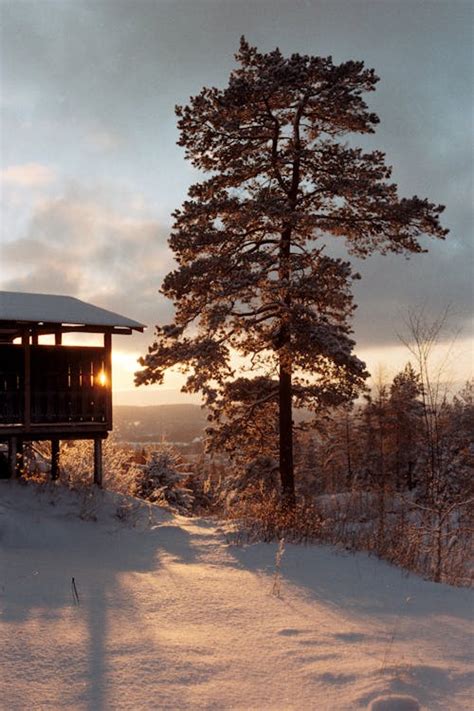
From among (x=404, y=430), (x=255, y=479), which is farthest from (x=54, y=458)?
(x=404, y=430)

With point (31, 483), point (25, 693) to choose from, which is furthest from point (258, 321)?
point (25, 693)

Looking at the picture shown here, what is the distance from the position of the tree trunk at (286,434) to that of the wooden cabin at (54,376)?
399 centimetres

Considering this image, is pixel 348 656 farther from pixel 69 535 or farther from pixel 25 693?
pixel 69 535

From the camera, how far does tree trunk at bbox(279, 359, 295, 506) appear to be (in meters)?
15.9

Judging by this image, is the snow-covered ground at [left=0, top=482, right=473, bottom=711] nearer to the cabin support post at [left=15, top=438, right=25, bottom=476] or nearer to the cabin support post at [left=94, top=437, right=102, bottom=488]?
the cabin support post at [left=94, top=437, right=102, bottom=488]

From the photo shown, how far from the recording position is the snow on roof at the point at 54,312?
14.0 m

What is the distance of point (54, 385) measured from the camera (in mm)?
14953

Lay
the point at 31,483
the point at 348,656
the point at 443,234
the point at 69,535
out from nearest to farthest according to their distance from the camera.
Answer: the point at 348,656 < the point at 69,535 < the point at 31,483 < the point at 443,234

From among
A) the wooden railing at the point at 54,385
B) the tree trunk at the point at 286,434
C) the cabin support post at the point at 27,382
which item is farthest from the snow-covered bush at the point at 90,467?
the tree trunk at the point at 286,434

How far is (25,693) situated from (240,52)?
50.5 ft

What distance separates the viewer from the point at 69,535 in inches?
433

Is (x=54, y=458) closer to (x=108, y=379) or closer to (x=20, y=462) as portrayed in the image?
(x=20, y=462)

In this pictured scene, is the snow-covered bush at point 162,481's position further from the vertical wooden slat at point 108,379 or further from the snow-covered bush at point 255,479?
the vertical wooden slat at point 108,379

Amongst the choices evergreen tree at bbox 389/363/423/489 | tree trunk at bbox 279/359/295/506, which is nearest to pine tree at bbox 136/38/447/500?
tree trunk at bbox 279/359/295/506
